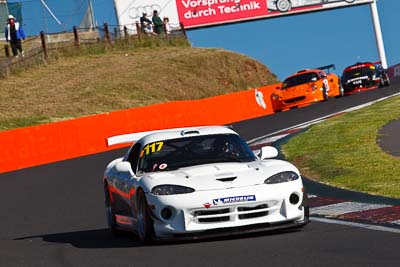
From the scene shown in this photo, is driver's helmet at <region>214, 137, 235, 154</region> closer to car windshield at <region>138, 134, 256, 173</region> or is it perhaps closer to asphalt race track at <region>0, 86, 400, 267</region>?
car windshield at <region>138, 134, 256, 173</region>

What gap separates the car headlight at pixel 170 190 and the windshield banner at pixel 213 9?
5086cm

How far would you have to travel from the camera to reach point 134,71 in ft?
174

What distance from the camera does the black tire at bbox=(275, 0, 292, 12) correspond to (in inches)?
2456

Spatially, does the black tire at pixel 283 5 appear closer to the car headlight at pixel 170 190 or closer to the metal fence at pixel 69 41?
the metal fence at pixel 69 41

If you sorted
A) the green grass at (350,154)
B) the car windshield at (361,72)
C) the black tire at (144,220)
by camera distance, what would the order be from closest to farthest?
the black tire at (144,220) < the green grass at (350,154) < the car windshield at (361,72)

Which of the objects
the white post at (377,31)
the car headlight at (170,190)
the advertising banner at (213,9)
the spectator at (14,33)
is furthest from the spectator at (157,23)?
the car headlight at (170,190)

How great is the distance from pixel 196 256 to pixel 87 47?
45.2m

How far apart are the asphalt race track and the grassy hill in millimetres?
24830

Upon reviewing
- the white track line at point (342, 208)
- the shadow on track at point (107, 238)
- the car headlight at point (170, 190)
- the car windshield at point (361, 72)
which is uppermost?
the car windshield at point (361, 72)

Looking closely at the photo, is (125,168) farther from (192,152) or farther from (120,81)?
(120,81)

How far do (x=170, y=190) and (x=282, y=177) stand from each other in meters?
1.07

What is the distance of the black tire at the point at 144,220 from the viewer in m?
10.7

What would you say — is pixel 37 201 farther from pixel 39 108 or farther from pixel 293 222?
pixel 39 108

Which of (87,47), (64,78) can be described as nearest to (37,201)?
(64,78)
